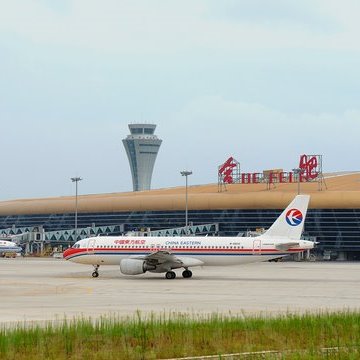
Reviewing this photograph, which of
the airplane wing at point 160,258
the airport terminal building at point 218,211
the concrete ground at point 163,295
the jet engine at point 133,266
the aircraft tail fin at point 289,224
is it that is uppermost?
the airport terminal building at point 218,211

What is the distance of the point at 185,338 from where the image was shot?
23438mm

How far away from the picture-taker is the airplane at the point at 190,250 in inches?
2341

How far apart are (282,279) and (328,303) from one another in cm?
2143

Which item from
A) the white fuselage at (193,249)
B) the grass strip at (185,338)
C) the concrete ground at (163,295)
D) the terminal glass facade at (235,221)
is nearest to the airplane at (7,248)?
the terminal glass facade at (235,221)

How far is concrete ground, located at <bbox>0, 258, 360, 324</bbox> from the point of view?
1348 inches

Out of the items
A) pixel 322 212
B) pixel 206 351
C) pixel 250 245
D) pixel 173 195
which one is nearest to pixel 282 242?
pixel 250 245

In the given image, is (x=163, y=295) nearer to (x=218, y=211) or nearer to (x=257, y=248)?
(x=257, y=248)

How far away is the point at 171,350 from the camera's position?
21516mm

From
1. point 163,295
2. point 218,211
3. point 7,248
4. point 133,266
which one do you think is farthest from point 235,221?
point 163,295

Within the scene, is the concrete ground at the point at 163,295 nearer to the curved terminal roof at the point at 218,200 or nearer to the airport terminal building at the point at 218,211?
the airport terminal building at the point at 218,211

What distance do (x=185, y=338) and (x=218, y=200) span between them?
113364 millimetres

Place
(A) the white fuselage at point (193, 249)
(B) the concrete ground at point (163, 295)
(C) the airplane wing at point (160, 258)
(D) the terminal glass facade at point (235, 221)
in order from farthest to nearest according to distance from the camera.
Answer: (D) the terminal glass facade at point (235, 221)
(A) the white fuselage at point (193, 249)
(C) the airplane wing at point (160, 258)
(B) the concrete ground at point (163, 295)

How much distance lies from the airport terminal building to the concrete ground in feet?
220

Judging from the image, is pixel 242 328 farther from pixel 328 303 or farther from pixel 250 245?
pixel 250 245
